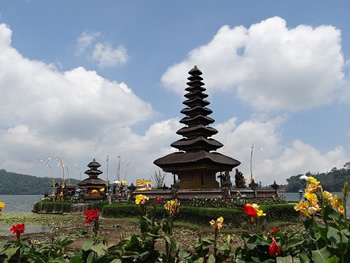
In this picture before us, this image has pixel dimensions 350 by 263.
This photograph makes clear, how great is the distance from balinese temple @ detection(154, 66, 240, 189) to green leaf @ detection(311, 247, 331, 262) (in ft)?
80.4

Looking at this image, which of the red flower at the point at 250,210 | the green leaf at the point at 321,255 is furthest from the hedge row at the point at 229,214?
the green leaf at the point at 321,255

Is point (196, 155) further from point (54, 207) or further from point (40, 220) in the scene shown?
point (54, 207)

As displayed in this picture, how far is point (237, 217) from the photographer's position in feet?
59.7

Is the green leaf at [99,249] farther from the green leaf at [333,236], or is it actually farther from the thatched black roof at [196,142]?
the thatched black roof at [196,142]

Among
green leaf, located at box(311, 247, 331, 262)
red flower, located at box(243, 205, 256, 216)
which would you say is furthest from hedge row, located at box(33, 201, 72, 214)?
green leaf, located at box(311, 247, 331, 262)

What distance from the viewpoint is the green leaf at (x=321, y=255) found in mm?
3727

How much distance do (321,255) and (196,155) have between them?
2579cm

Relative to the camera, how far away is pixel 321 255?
3.78 metres

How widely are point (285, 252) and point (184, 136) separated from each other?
30254 millimetres

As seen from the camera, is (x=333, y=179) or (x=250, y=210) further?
(x=333, y=179)

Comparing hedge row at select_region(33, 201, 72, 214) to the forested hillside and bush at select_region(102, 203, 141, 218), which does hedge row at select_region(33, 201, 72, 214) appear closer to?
bush at select_region(102, 203, 141, 218)

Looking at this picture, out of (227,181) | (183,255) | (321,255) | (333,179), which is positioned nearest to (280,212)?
(227,181)

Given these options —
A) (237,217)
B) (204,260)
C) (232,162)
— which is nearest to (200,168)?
(232,162)

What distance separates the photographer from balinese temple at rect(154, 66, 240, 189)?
2958 centimetres
